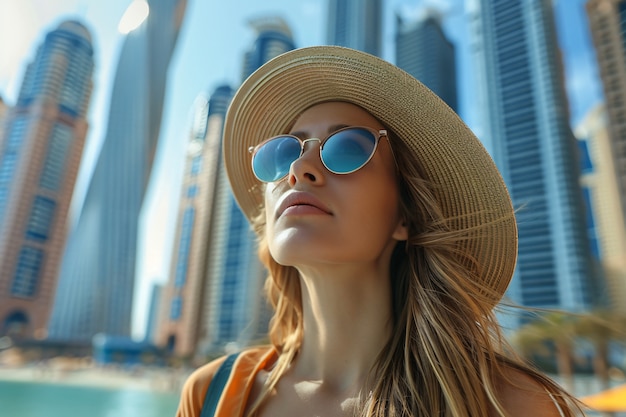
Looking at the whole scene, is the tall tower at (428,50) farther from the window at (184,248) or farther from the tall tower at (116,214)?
the window at (184,248)

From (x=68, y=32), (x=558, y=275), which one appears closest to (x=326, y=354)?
(x=558, y=275)

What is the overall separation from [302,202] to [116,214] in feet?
124

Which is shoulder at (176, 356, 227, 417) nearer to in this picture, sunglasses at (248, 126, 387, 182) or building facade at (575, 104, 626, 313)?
sunglasses at (248, 126, 387, 182)

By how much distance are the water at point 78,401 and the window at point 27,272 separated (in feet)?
48.9

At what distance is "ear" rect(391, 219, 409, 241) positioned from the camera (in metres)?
0.79

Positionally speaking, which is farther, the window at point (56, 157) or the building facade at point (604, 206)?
the window at point (56, 157)

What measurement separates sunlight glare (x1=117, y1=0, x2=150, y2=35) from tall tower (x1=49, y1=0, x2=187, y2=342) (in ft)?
1.45

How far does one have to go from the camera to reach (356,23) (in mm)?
31828

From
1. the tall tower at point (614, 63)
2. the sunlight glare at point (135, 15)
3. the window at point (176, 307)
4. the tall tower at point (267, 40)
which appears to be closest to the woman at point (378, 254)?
the tall tower at point (614, 63)

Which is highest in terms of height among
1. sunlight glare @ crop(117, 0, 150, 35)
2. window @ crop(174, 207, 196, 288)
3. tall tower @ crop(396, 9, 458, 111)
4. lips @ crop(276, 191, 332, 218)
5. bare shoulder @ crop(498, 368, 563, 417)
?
sunlight glare @ crop(117, 0, 150, 35)

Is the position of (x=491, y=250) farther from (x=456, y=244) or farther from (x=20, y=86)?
(x=20, y=86)

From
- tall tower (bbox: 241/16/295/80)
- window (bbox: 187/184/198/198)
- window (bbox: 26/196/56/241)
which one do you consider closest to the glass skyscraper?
tall tower (bbox: 241/16/295/80)

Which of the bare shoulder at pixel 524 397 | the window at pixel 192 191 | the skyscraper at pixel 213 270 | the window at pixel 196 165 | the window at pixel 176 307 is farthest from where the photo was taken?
the window at pixel 192 191

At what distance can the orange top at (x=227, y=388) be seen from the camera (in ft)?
2.24
